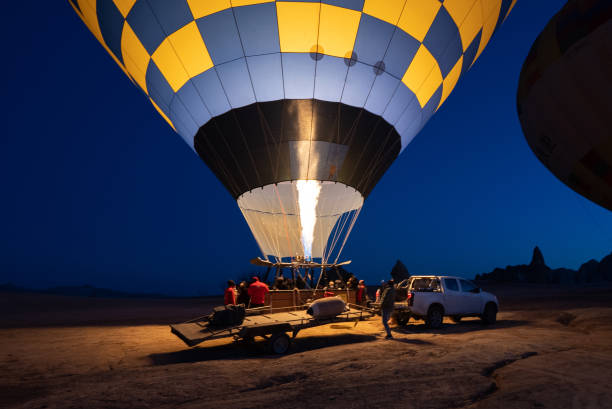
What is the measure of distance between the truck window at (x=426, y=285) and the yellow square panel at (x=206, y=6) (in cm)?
904

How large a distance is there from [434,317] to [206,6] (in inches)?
397

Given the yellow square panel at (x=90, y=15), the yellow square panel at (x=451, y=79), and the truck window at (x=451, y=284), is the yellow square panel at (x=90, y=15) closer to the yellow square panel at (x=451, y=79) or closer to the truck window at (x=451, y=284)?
the yellow square panel at (x=451, y=79)

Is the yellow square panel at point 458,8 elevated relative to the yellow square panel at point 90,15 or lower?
lower

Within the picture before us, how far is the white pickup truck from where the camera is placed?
402 inches

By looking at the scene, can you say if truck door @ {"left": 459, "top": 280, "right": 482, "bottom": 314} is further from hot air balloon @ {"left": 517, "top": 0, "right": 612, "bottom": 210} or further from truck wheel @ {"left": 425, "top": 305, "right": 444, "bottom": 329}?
hot air balloon @ {"left": 517, "top": 0, "right": 612, "bottom": 210}

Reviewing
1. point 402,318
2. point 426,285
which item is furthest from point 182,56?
point 402,318

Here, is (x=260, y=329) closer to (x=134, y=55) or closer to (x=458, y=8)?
(x=134, y=55)

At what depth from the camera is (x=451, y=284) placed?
10805 mm

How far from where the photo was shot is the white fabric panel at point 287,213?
11.8 metres

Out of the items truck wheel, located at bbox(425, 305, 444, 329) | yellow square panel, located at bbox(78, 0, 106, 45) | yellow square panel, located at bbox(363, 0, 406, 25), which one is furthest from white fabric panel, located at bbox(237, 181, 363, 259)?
yellow square panel, located at bbox(78, 0, 106, 45)

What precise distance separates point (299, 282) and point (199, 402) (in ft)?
25.2

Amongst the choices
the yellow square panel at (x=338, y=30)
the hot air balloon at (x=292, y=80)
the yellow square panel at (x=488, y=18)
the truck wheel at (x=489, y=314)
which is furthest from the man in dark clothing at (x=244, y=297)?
the yellow square panel at (x=488, y=18)

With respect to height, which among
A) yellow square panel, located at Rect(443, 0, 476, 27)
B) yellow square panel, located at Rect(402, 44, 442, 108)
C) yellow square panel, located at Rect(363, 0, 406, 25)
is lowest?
yellow square panel, located at Rect(402, 44, 442, 108)

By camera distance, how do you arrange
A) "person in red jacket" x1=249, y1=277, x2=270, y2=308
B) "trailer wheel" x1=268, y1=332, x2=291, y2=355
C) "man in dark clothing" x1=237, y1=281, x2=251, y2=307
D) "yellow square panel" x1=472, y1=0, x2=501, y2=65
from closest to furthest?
1. "trailer wheel" x1=268, y1=332, x2=291, y2=355
2. "person in red jacket" x1=249, y1=277, x2=270, y2=308
3. "man in dark clothing" x1=237, y1=281, x2=251, y2=307
4. "yellow square panel" x1=472, y1=0, x2=501, y2=65
